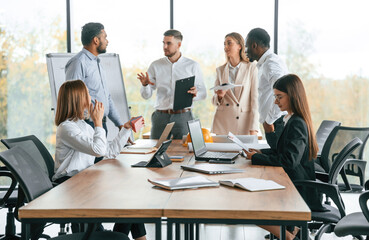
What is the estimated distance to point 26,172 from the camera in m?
2.60

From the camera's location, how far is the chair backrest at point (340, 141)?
4316mm

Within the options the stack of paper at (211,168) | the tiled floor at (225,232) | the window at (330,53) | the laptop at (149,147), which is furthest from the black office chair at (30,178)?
the window at (330,53)

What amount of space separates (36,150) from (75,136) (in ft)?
2.34

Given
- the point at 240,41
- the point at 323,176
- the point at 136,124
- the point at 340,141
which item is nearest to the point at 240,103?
the point at 240,41

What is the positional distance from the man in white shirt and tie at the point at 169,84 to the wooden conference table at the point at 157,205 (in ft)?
8.12

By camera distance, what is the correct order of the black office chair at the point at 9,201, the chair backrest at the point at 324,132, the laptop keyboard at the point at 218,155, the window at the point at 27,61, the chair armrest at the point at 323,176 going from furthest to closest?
the window at the point at 27,61 < the chair backrest at the point at 324,132 < the chair armrest at the point at 323,176 < the black office chair at the point at 9,201 < the laptop keyboard at the point at 218,155

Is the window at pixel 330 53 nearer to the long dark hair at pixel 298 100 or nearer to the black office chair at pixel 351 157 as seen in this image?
the black office chair at pixel 351 157

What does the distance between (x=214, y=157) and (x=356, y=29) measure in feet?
12.1

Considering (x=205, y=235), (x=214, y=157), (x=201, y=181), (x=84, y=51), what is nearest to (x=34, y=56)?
(x=84, y=51)

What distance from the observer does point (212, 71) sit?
20.6ft

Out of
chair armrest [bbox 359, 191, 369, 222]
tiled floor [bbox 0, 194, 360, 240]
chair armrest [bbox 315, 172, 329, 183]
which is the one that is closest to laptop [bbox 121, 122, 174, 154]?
tiled floor [bbox 0, 194, 360, 240]

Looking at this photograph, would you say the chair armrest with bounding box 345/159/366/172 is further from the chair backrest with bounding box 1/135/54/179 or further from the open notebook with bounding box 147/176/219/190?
the chair backrest with bounding box 1/135/54/179

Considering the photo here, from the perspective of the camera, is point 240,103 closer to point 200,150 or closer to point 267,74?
point 267,74

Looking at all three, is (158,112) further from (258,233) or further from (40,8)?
(40,8)
